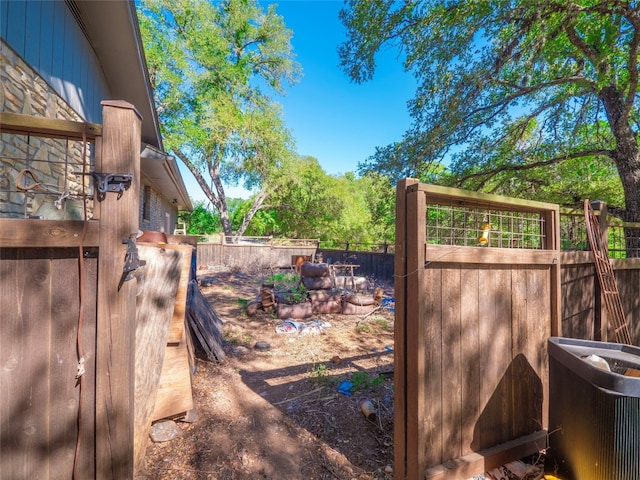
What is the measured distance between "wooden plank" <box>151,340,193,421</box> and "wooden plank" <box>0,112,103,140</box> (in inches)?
76.8

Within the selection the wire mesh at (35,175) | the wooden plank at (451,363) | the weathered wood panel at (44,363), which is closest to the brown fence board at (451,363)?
the wooden plank at (451,363)

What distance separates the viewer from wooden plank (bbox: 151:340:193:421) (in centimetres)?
236

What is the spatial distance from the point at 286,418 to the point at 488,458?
168cm

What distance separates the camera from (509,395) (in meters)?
2.07

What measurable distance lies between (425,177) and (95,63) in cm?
673

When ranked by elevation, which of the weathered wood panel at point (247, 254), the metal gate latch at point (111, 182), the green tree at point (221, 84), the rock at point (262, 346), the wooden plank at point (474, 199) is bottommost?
the rock at point (262, 346)

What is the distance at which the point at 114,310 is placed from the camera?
4.13 feet

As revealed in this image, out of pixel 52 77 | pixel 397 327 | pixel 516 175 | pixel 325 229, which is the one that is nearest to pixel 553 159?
pixel 516 175

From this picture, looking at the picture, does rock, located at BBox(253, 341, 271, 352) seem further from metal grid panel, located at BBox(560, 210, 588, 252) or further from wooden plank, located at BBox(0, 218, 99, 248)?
metal grid panel, located at BBox(560, 210, 588, 252)

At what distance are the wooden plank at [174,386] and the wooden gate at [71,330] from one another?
1202 millimetres

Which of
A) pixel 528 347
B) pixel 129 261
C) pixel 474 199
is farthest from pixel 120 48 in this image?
pixel 528 347

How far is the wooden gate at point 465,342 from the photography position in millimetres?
1723

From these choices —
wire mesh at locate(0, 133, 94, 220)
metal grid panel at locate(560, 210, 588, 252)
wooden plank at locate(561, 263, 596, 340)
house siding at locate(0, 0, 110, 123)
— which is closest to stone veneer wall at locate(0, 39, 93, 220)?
wire mesh at locate(0, 133, 94, 220)

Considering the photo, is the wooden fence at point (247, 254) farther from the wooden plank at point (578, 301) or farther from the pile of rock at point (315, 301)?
the wooden plank at point (578, 301)
